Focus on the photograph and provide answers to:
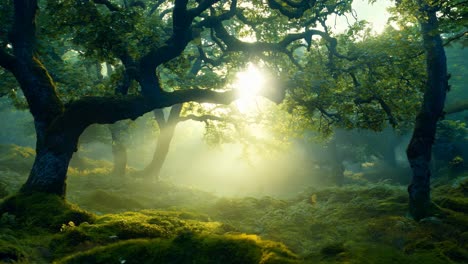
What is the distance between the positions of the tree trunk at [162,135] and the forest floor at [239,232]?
402 inches

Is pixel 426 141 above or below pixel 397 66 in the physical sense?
below

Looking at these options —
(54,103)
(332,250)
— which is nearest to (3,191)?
(54,103)

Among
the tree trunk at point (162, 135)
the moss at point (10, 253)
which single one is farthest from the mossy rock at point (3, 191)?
the tree trunk at point (162, 135)

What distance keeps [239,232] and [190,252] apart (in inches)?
104

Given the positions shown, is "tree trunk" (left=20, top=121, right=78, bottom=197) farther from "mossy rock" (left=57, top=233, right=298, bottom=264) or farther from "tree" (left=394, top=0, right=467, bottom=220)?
"tree" (left=394, top=0, right=467, bottom=220)

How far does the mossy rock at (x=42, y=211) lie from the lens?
334 inches

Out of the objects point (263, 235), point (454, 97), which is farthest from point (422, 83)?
point (454, 97)

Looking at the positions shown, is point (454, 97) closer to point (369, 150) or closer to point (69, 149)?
point (369, 150)

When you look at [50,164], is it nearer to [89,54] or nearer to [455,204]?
[89,54]

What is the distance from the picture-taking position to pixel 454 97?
1730 inches

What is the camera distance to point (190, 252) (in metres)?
6.07

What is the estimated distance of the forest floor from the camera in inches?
237

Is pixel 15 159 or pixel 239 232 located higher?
pixel 15 159

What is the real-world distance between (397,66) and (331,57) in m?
2.72
